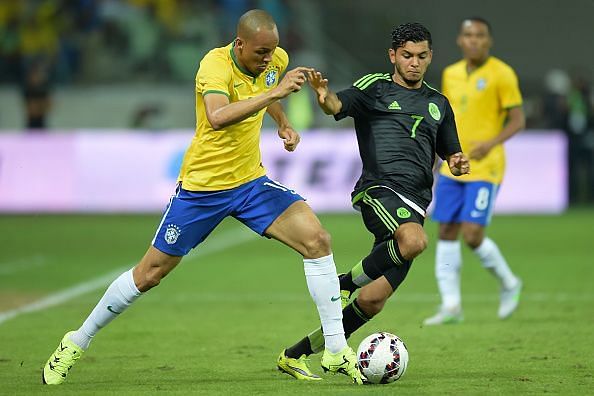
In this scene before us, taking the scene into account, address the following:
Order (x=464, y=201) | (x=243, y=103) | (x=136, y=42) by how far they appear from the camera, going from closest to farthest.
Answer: (x=243, y=103) → (x=464, y=201) → (x=136, y=42)

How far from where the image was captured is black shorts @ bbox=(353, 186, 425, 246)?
698 centimetres

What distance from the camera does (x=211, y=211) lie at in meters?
6.93

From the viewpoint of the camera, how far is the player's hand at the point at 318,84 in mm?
6625

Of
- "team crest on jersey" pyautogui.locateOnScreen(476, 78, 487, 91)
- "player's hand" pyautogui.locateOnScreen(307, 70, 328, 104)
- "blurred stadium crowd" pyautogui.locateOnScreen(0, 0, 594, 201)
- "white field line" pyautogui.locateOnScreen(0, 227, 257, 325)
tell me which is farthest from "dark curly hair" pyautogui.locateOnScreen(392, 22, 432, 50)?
"blurred stadium crowd" pyautogui.locateOnScreen(0, 0, 594, 201)

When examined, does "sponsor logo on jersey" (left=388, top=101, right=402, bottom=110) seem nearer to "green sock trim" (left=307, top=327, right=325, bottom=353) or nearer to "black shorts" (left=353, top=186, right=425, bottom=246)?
"black shorts" (left=353, top=186, right=425, bottom=246)

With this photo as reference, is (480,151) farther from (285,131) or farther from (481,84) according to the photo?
(285,131)

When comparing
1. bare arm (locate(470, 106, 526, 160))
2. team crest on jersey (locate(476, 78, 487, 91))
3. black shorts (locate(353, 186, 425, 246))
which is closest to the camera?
black shorts (locate(353, 186, 425, 246))

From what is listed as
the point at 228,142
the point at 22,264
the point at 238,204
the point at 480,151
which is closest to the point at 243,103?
the point at 228,142

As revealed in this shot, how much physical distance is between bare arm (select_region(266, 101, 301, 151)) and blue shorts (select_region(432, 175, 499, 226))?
2.91 metres

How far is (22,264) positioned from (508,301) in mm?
6418

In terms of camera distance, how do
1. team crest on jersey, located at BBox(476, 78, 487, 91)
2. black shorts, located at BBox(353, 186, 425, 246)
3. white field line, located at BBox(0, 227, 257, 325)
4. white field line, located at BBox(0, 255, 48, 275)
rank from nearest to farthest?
1. black shorts, located at BBox(353, 186, 425, 246)
2. team crest on jersey, located at BBox(476, 78, 487, 91)
3. white field line, located at BBox(0, 227, 257, 325)
4. white field line, located at BBox(0, 255, 48, 275)

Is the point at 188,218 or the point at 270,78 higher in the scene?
the point at 270,78

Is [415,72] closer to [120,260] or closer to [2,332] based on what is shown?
[2,332]

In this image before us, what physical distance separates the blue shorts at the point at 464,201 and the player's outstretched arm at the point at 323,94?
10.3 feet
